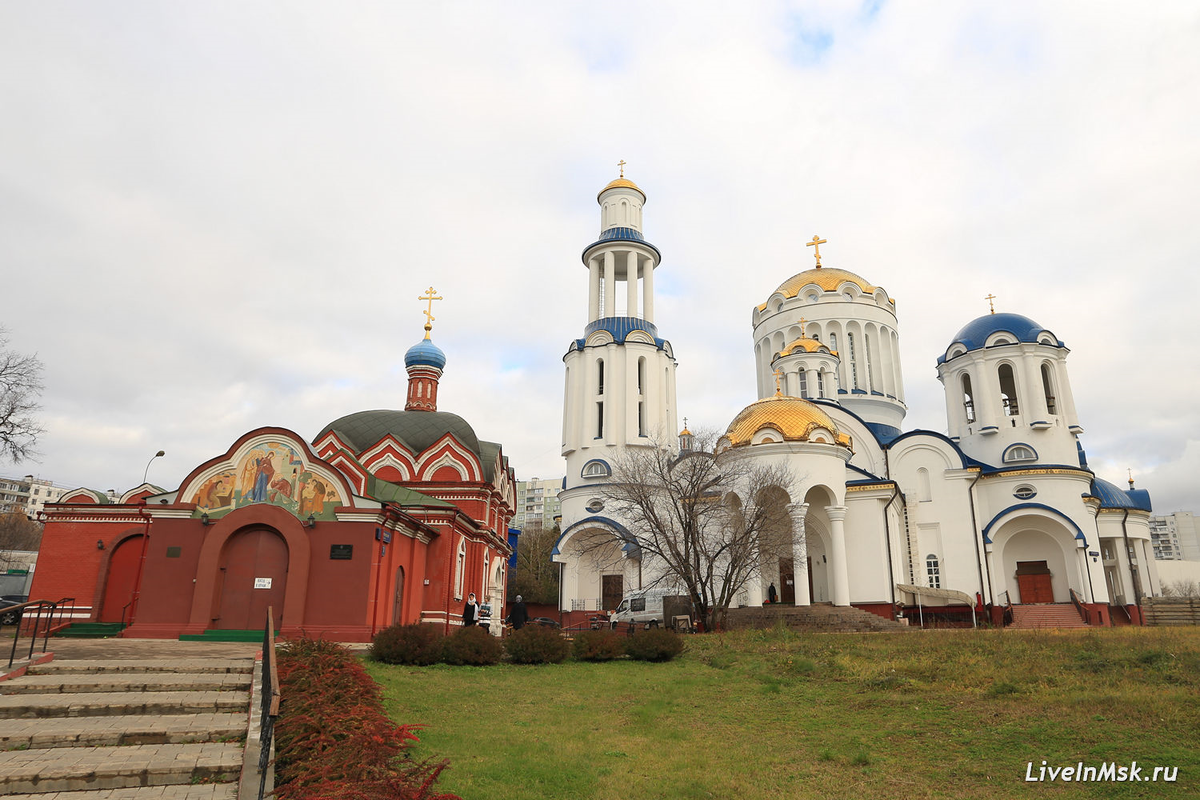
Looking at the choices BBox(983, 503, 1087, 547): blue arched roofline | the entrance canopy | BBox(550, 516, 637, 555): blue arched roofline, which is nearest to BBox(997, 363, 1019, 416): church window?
BBox(983, 503, 1087, 547): blue arched roofline

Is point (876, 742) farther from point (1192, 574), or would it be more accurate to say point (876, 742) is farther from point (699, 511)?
point (1192, 574)

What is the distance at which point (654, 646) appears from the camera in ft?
47.6

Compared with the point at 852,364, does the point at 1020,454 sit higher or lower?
lower

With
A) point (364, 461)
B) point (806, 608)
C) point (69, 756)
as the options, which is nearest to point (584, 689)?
point (69, 756)

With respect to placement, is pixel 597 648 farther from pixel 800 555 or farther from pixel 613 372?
pixel 613 372

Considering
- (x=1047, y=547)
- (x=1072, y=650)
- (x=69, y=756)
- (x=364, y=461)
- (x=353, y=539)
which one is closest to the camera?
(x=69, y=756)

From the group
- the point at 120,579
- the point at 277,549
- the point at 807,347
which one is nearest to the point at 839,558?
the point at 807,347

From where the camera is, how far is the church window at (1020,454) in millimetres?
29453

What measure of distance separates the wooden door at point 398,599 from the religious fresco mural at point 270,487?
2.51 metres

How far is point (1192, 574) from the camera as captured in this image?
178 ft

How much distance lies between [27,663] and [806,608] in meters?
19.9

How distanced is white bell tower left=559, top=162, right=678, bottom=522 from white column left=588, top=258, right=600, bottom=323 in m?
0.04

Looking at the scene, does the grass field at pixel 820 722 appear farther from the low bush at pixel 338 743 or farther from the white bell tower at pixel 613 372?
the white bell tower at pixel 613 372

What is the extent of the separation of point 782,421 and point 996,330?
1188 centimetres
